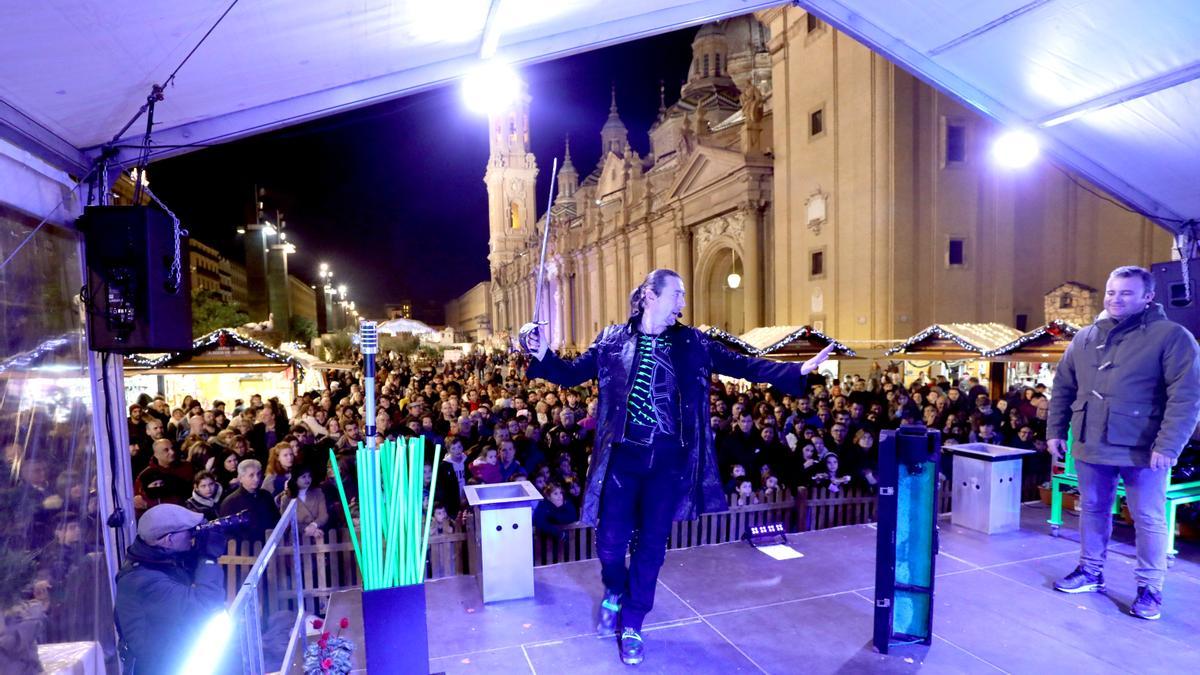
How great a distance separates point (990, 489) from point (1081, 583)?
1.31 meters

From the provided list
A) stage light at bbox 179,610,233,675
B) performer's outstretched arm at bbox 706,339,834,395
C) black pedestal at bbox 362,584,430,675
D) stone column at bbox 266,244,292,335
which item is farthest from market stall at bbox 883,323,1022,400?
stone column at bbox 266,244,292,335

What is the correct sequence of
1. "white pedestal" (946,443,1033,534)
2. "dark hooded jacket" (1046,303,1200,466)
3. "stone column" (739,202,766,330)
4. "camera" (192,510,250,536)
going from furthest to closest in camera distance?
"stone column" (739,202,766,330), "white pedestal" (946,443,1033,534), "camera" (192,510,250,536), "dark hooded jacket" (1046,303,1200,466)

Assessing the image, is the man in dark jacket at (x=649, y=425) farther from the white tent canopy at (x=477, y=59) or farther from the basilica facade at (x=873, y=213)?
the basilica facade at (x=873, y=213)

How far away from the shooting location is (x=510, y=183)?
8194 centimetres

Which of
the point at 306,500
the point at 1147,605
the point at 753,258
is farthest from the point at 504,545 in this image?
the point at 753,258

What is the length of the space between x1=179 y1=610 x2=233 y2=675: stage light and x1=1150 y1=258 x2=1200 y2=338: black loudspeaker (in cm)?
713

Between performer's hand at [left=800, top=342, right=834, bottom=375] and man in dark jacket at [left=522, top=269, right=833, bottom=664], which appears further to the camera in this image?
man in dark jacket at [left=522, top=269, right=833, bottom=664]

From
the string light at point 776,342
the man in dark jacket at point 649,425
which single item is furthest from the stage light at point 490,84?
the string light at point 776,342

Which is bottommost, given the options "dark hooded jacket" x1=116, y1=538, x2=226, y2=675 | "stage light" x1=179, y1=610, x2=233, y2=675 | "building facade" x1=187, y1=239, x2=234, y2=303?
"dark hooded jacket" x1=116, y1=538, x2=226, y2=675

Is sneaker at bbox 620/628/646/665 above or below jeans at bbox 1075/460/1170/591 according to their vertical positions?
below

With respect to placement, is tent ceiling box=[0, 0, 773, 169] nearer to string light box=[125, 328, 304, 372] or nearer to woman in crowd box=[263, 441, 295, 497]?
woman in crowd box=[263, 441, 295, 497]

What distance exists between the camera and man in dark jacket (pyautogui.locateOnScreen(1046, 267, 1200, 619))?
3920 mm

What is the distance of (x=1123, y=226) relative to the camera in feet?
60.5

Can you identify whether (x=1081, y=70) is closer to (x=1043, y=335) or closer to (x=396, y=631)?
(x=396, y=631)
